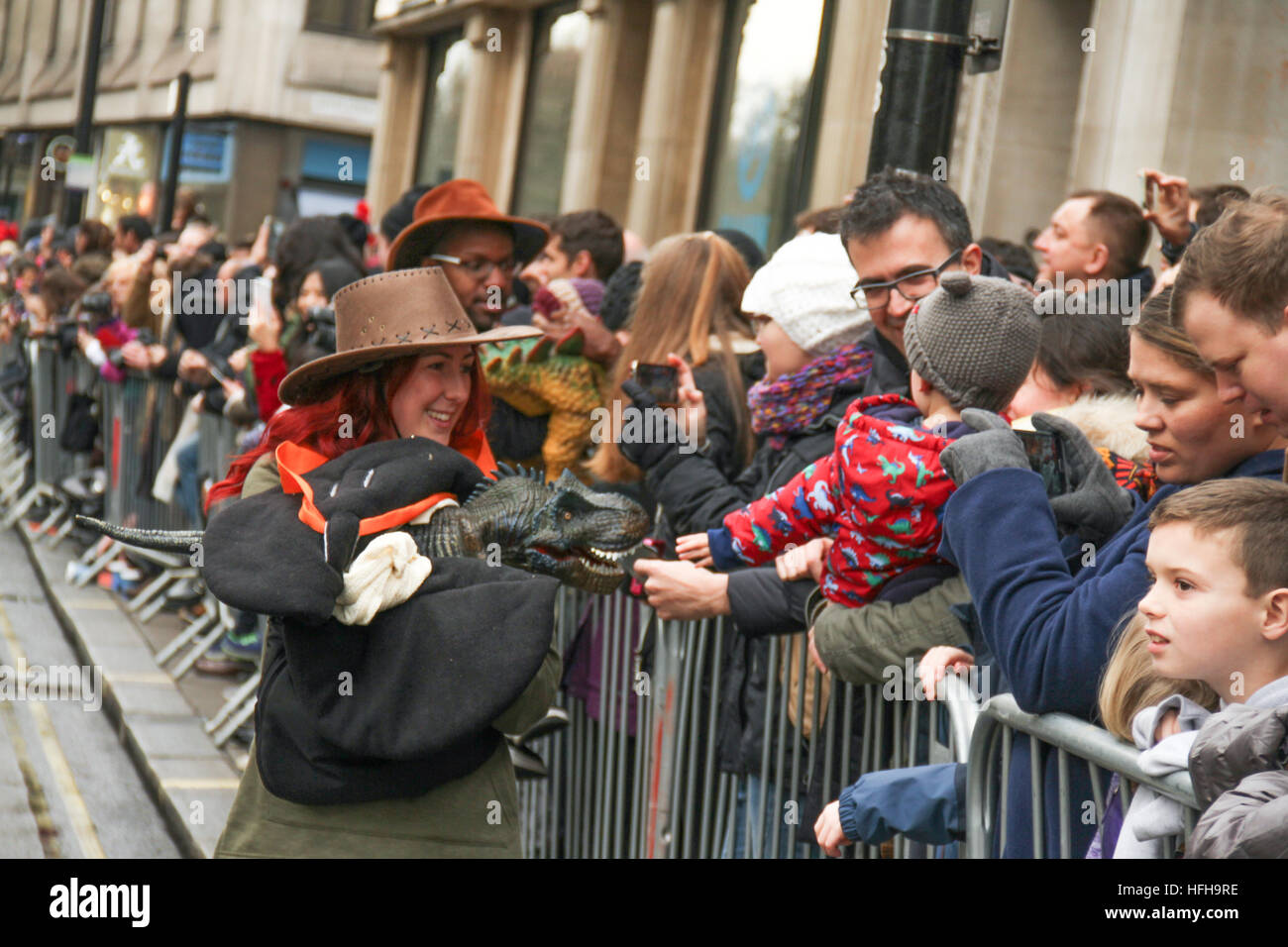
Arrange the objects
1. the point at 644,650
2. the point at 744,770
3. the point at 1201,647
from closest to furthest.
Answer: the point at 1201,647 → the point at 744,770 → the point at 644,650

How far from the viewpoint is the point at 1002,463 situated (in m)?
2.81

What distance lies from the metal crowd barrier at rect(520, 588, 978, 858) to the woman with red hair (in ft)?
2.42

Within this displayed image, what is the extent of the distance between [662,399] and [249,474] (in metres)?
1.48

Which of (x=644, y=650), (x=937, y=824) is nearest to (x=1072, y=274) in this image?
(x=644, y=650)

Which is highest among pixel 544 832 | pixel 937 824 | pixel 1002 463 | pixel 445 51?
pixel 445 51

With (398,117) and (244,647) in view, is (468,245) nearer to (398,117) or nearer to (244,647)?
(244,647)

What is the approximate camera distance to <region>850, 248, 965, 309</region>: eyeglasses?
12.6ft

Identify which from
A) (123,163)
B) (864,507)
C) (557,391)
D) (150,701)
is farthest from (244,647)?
(123,163)

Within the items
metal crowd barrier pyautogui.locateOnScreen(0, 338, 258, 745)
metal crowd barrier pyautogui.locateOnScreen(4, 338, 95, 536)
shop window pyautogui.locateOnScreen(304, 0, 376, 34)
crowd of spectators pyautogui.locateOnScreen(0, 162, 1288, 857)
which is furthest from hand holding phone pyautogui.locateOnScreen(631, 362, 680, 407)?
shop window pyautogui.locateOnScreen(304, 0, 376, 34)

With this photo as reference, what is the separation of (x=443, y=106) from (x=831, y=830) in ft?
69.2

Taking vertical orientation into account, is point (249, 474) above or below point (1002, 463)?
below

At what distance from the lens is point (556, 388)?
5352 mm

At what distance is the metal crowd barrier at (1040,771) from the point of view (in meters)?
2.26
